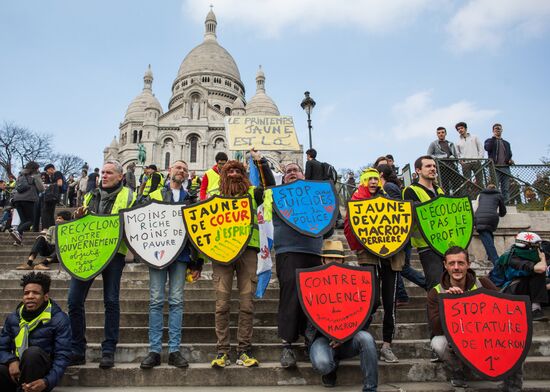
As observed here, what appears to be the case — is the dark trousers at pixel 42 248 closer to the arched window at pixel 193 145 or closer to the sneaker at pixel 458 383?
the sneaker at pixel 458 383

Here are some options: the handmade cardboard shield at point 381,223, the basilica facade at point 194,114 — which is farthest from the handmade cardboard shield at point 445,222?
the basilica facade at point 194,114

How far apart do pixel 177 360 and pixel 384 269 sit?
226 centimetres

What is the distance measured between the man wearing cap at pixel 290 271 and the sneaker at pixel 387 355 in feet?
2.67

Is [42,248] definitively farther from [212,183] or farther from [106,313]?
[106,313]

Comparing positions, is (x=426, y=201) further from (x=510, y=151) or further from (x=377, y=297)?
(x=510, y=151)

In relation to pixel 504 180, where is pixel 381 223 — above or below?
below

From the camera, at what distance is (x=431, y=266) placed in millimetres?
4461

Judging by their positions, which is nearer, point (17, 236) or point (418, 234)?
point (418, 234)

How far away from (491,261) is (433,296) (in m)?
3.77

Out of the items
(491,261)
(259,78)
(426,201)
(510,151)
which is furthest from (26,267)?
(259,78)

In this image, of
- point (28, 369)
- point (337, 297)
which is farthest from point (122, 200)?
point (337, 297)

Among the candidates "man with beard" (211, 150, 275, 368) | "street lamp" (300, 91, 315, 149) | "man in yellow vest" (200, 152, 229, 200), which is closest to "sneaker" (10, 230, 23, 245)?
"man in yellow vest" (200, 152, 229, 200)

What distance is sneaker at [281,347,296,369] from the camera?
12.6 ft

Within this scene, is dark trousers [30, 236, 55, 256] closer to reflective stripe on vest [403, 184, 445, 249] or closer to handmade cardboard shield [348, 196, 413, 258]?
handmade cardboard shield [348, 196, 413, 258]
